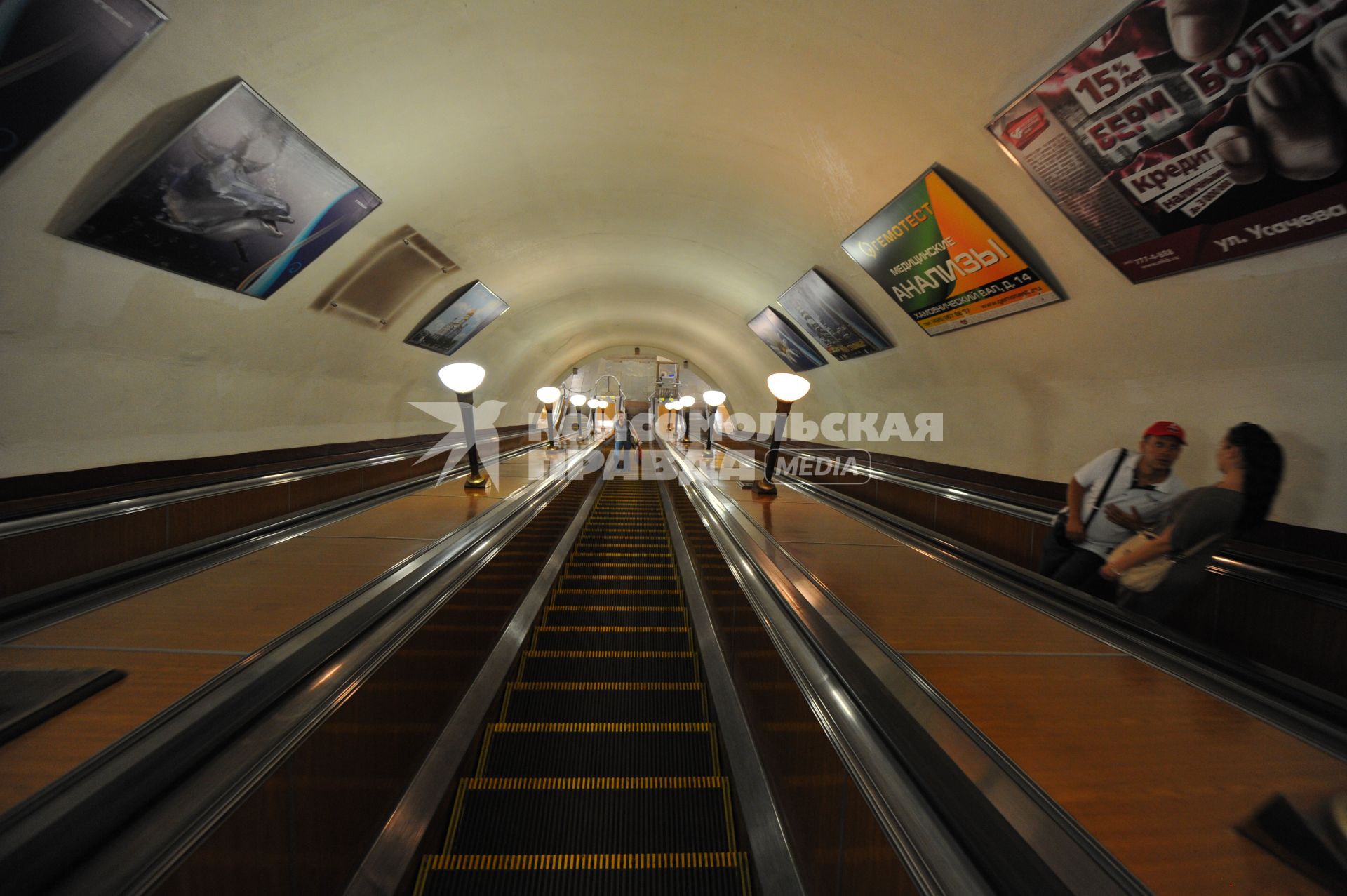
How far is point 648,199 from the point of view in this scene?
5.79m

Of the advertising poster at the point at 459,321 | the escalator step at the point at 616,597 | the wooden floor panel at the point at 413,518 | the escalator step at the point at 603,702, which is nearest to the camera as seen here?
the escalator step at the point at 603,702

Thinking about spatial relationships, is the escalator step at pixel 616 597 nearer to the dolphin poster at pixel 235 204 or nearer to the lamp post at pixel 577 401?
the dolphin poster at pixel 235 204

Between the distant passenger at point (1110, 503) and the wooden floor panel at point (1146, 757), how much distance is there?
4.30 feet

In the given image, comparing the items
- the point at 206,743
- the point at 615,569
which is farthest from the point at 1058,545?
the point at 615,569

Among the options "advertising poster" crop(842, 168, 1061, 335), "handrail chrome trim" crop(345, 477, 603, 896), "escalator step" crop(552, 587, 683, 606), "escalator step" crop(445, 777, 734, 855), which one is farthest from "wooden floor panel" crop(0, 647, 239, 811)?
"advertising poster" crop(842, 168, 1061, 335)

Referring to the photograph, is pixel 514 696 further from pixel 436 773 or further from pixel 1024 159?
pixel 1024 159

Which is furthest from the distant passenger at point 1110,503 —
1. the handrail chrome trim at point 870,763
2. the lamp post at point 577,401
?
the lamp post at point 577,401

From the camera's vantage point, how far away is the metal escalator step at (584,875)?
1863 mm

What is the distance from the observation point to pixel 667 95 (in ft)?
12.5

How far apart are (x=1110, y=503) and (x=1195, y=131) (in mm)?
1707

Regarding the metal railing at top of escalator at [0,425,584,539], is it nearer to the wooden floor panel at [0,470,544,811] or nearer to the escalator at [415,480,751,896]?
the wooden floor panel at [0,470,544,811]

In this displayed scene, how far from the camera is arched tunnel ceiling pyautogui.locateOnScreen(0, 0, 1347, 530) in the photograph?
8.85ft

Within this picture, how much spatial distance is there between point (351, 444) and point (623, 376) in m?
25.4

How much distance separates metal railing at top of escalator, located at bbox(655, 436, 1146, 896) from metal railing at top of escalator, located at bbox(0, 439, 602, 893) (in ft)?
4.49
